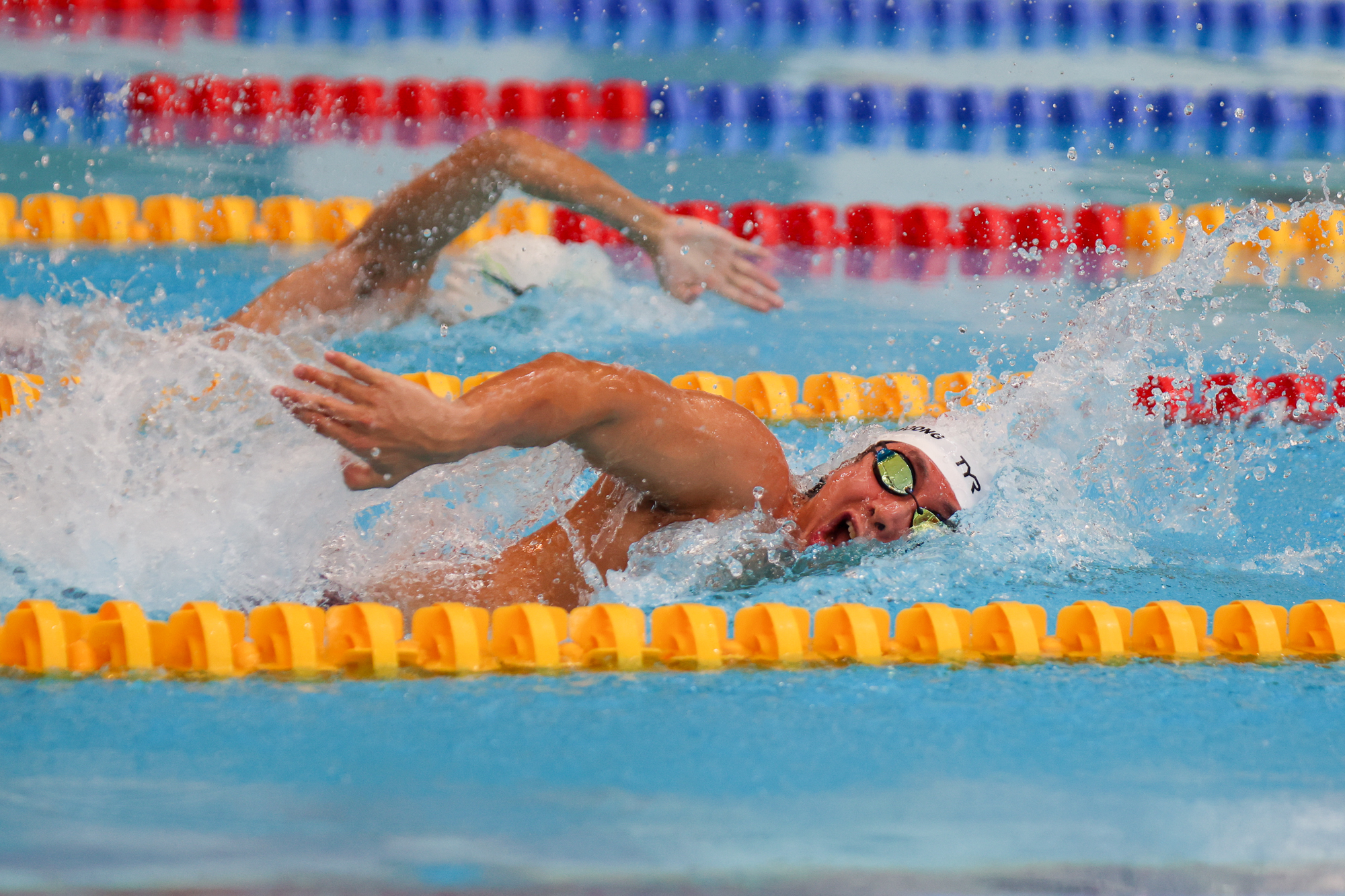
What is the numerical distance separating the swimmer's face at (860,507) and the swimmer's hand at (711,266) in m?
0.34

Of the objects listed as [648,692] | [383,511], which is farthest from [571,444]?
[383,511]

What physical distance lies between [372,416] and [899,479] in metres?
1.08

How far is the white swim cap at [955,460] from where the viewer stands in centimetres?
245

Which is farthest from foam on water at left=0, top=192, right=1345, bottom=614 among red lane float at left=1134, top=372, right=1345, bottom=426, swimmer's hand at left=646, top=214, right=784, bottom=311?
red lane float at left=1134, top=372, right=1345, bottom=426

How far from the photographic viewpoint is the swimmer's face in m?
2.36

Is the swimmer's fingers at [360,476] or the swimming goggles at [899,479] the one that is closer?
the swimmer's fingers at [360,476]

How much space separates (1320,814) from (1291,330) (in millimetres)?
2933

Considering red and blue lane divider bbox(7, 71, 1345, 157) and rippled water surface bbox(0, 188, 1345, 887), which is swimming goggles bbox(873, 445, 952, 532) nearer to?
rippled water surface bbox(0, 188, 1345, 887)

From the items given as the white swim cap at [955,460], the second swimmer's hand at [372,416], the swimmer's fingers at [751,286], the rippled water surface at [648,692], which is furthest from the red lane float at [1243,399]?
the second swimmer's hand at [372,416]

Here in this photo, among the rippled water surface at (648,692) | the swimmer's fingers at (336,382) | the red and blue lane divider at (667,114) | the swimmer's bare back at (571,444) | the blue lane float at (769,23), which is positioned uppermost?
the blue lane float at (769,23)

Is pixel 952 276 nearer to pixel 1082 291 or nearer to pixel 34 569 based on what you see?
pixel 1082 291

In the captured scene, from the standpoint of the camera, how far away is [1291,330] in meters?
4.26

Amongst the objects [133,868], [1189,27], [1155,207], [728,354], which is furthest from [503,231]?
[1189,27]

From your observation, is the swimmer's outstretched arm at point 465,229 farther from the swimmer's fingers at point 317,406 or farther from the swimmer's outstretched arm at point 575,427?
the swimmer's fingers at point 317,406
